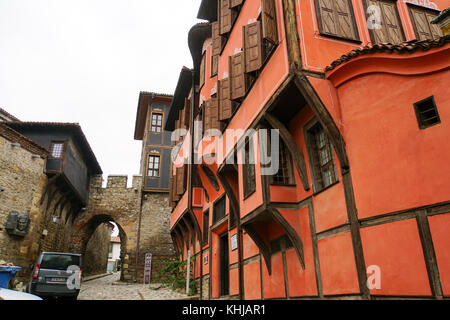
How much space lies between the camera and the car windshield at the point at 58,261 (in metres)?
10.9

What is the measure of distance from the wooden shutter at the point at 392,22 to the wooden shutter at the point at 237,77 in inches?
145

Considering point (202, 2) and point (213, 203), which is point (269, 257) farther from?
point (202, 2)

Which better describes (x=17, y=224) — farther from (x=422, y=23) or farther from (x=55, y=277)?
(x=422, y=23)

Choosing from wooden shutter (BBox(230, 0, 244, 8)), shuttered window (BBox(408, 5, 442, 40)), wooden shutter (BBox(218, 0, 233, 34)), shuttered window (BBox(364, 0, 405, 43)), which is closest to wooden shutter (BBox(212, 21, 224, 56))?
wooden shutter (BBox(218, 0, 233, 34))

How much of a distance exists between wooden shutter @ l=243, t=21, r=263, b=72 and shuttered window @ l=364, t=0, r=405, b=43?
2594 mm

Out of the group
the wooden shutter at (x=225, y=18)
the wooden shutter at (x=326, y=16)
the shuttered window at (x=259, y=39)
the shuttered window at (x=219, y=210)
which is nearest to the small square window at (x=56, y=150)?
the shuttered window at (x=219, y=210)

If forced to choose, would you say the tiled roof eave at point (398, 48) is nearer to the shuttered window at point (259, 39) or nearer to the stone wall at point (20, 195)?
the shuttered window at point (259, 39)

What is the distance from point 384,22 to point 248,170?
5.02 metres

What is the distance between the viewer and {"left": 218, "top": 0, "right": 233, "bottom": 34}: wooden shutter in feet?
38.2
